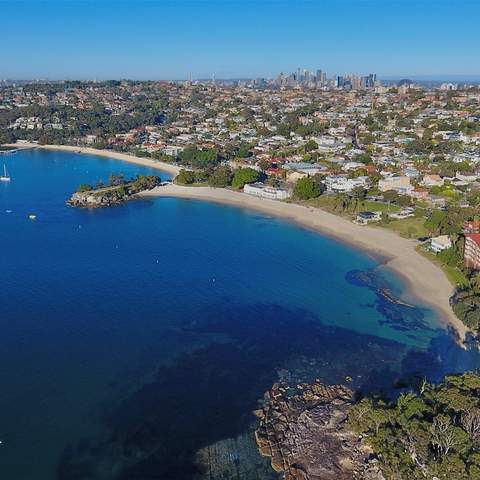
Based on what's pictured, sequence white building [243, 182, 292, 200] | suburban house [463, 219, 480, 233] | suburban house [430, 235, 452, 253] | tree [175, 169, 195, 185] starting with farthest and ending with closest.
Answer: tree [175, 169, 195, 185] → white building [243, 182, 292, 200] → suburban house [463, 219, 480, 233] → suburban house [430, 235, 452, 253]

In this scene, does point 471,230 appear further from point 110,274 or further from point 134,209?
point 134,209

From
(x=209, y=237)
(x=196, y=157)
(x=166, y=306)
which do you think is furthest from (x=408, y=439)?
(x=196, y=157)

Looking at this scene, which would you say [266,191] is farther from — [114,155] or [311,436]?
[311,436]

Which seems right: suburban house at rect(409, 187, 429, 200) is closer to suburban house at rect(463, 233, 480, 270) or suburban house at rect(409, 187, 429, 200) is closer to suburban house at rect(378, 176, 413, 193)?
suburban house at rect(378, 176, 413, 193)

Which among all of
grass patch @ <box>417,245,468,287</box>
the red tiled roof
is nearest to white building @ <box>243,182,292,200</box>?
grass patch @ <box>417,245,468,287</box>

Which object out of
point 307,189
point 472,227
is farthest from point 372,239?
point 307,189

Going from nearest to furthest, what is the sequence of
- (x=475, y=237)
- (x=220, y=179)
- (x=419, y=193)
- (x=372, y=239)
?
(x=475, y=237)
(x=372, y=239)
(x=419, y=193)
(x=220, y=179)
